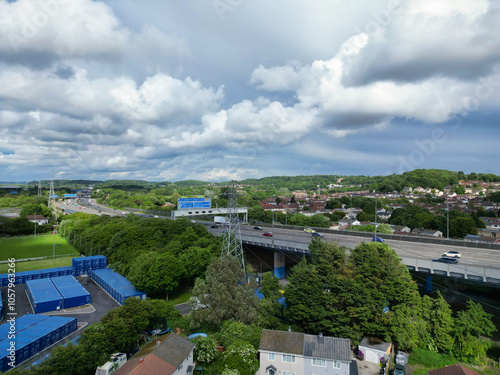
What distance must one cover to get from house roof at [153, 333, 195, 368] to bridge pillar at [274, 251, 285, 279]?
935 inches

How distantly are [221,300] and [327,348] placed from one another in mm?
9758

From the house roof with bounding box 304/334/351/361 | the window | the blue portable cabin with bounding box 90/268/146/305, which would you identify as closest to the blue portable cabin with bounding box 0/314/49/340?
the blue portable cabin with bounding box 90/268/146/305

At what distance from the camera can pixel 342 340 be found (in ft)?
60.2

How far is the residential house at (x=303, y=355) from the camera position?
1753 centimetres

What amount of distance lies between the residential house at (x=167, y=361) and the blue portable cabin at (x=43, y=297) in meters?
19.2

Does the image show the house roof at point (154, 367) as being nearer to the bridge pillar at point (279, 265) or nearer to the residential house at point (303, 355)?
the residential house at point (303, 355)

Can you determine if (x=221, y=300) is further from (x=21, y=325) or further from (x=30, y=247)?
(x=30, y=247)

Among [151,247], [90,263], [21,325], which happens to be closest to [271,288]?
[21,325]

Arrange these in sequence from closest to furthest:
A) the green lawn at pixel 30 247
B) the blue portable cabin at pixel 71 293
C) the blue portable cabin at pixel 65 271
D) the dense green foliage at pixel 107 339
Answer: the dense green foliage at pixel 107 339 → the blue portable cabin at pixel 71 293 → the blue portable cabin at pixel 65 271 → the green lawn at pixel 30 247

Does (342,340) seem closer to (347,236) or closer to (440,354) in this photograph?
(440,354)

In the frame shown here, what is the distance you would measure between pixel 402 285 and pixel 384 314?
2845mm

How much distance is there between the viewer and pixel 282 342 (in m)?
18.8

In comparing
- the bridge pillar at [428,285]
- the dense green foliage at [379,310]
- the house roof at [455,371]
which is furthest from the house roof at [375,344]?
the bridge pillar at [428,285]

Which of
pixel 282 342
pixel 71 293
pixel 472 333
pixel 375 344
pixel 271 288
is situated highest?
pixel 271 288
